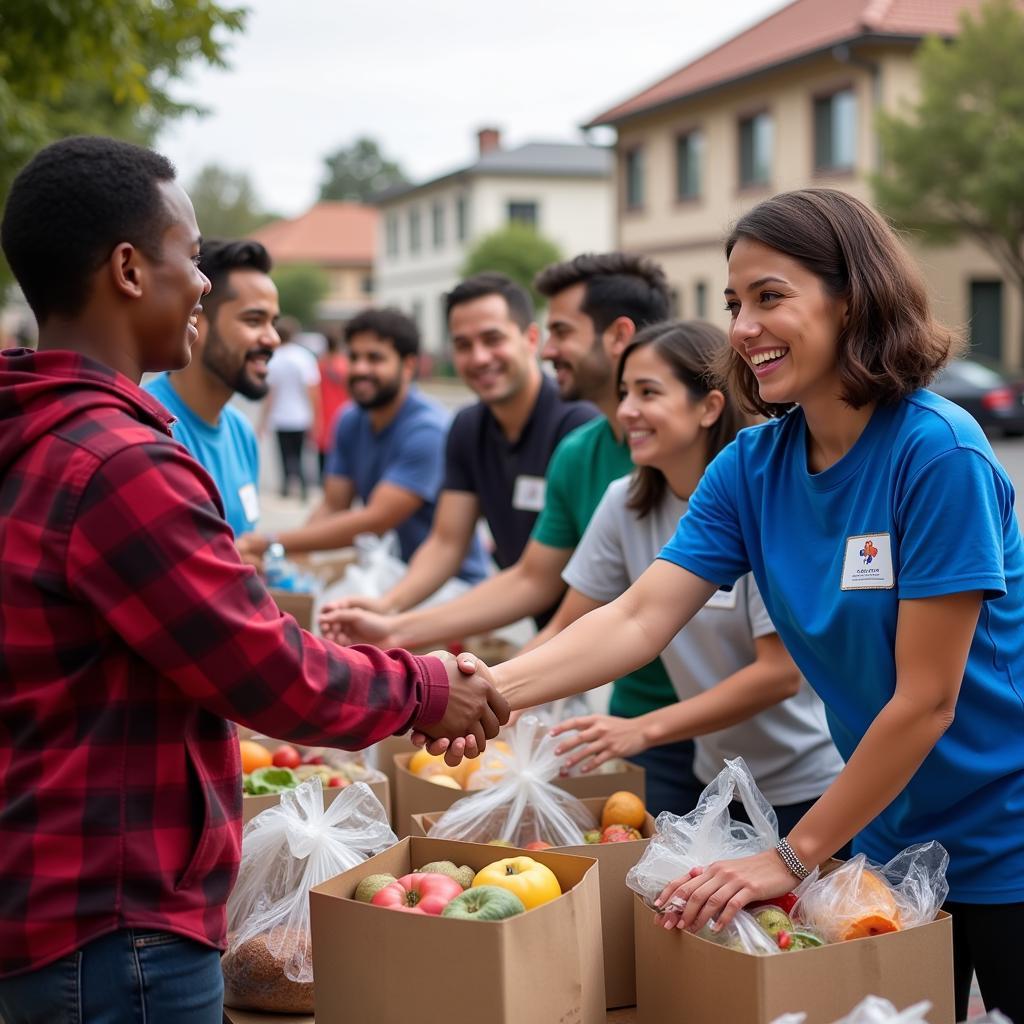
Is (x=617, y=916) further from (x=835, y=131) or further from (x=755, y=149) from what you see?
(x=755, y=149)

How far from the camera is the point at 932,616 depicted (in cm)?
197

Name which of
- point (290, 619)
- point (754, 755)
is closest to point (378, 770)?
point (754, 755)

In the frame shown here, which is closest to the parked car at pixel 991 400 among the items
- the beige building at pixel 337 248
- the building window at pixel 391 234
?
the building window at pixel 391 234

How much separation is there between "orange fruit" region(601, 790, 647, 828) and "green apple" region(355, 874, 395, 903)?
655 mm

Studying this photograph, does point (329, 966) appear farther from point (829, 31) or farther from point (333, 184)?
point (333, 184)

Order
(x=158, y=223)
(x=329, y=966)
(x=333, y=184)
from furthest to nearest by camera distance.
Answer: (x=333, y=184) → (x=329, y=966) → (x=158, y=223)

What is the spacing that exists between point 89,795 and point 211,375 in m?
2.71

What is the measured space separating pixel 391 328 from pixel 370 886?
14.4ft

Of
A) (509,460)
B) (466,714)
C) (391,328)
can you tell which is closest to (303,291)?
(391,328)

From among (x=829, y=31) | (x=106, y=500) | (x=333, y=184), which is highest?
(x=333, y=184)

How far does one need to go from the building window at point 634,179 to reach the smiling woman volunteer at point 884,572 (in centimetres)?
3172

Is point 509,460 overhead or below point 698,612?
overhead

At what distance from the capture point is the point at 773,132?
28.0 m

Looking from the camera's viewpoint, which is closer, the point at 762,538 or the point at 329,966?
the point at 329,966
